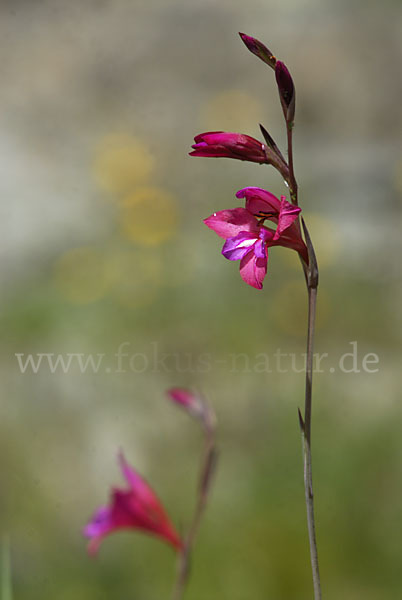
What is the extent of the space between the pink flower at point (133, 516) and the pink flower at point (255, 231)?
0.32m

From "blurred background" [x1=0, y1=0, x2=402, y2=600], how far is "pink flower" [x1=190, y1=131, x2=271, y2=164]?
4.48 ft

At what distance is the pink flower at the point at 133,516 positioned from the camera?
34.0 inches

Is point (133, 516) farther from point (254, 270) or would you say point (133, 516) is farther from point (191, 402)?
point (254, 270)

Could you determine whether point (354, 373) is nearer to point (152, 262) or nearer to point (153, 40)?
point (152, 262)

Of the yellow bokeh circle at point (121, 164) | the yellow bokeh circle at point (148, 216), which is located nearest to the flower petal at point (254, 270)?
the yellow bokeh circle at point (148, 216)

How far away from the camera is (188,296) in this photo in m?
2.74

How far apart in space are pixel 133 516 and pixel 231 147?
0.47 metres

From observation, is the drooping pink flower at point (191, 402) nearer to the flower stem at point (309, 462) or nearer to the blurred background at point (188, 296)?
the flower stem at point (309, 462)

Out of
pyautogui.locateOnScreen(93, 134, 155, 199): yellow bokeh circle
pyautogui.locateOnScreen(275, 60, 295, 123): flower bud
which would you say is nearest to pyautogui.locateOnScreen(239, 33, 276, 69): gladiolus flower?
pyautogui.locateOnScreen(275, 60, 295, 123): flower bud

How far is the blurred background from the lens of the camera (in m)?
1.93

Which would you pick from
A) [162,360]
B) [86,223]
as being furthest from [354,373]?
[86,223]

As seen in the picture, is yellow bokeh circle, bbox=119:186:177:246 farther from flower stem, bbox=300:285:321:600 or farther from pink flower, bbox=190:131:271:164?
flower stem, bbox=300:285:321:600

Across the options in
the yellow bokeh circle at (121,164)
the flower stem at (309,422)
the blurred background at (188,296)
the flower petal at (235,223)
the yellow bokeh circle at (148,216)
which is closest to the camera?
the flower stem at (309,422)

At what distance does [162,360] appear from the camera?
2.60 metres
